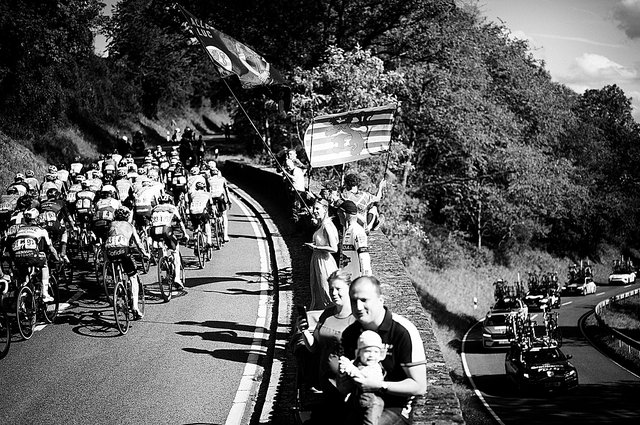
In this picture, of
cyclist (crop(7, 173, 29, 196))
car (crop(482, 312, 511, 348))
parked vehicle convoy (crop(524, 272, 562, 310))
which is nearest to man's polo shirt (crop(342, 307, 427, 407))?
cyclist (crop(7, 173, 29, 196))

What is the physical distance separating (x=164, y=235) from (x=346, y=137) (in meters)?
3.96

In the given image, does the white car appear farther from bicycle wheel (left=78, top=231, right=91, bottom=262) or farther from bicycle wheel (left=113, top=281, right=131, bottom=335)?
bicycle wheel (left=113, top=281, right=131, bottom=335)

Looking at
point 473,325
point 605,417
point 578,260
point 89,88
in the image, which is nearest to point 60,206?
point 605,417

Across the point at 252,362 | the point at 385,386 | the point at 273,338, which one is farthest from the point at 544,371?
the point at 385,386

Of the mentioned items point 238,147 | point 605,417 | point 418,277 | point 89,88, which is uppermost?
point 89,88

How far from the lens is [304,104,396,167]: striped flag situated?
47.1 ft

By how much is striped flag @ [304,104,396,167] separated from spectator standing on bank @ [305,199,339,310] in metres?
4.57

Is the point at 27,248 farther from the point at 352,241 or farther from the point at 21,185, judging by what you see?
the point at 21,185

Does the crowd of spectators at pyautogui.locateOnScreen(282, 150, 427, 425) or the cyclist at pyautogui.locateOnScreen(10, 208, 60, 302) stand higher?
the cyclist at pyautogui.locateOnScreen(10, 208, 60, 302)

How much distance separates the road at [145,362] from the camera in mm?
8828

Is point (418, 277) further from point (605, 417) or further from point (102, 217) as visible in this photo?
point (102, 217)

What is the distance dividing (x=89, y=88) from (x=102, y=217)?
42.3 metres

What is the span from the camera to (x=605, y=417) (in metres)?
27.6

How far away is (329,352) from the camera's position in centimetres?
632
